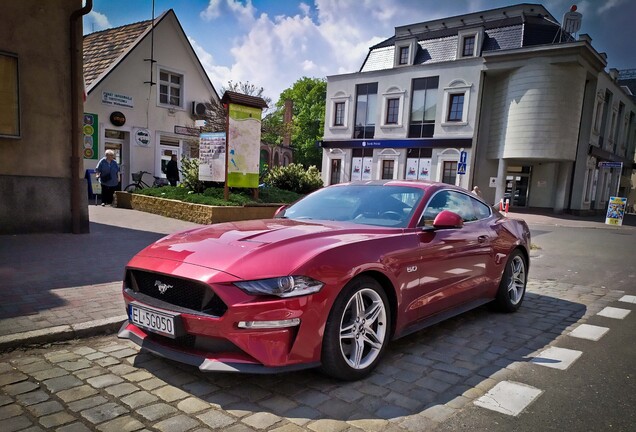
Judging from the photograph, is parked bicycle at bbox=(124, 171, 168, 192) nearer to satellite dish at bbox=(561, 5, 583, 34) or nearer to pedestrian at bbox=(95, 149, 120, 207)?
pedestrian at bbox=(95, 149, 120, 207)

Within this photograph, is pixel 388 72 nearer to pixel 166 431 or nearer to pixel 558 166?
pixel 558 166

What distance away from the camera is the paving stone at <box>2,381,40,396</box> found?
2.78 metres

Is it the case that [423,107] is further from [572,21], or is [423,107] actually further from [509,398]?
[509,398]

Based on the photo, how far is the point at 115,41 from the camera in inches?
813

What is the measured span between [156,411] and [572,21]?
33822 mm

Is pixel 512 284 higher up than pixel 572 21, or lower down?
lower down

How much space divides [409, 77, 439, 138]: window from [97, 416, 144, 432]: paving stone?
94.7 feet

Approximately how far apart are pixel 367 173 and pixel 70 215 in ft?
81.6

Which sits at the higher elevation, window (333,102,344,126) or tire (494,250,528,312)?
window (333,102,344,126)

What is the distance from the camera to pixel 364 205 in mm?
4156

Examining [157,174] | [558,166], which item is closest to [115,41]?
[157,174]

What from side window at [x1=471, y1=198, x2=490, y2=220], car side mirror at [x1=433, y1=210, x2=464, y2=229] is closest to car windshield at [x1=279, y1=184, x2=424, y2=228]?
car side mirror at [x1=433, y1=210, x2=464, y2=229]

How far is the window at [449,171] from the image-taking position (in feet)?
93.2

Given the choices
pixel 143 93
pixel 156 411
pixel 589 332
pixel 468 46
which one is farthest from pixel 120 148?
pixel 468 46
